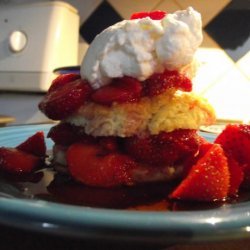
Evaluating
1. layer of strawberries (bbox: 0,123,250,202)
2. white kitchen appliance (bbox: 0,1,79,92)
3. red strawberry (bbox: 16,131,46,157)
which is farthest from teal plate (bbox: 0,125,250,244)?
white kitchen appliance (bbox: 0,1,79,92)

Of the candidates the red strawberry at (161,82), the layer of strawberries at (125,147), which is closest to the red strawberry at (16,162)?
the layer of strawberries at (125,147)

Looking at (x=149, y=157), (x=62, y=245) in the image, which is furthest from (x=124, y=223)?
(x=149, y=157)

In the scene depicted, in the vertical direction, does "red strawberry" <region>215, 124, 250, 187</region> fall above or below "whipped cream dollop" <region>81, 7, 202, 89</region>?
below

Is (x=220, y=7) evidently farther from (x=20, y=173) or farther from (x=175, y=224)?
(x=175, y=224)

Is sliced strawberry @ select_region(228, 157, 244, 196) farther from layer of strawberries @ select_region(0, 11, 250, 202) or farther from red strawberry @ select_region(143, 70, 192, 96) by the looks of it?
red strawberry @ select_region(143, 70, 192, 96)

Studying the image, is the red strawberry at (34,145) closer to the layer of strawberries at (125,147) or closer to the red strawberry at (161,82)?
the layer of strawberries at (125,147)

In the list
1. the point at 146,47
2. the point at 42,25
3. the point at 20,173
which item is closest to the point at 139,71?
the point at 146,47
